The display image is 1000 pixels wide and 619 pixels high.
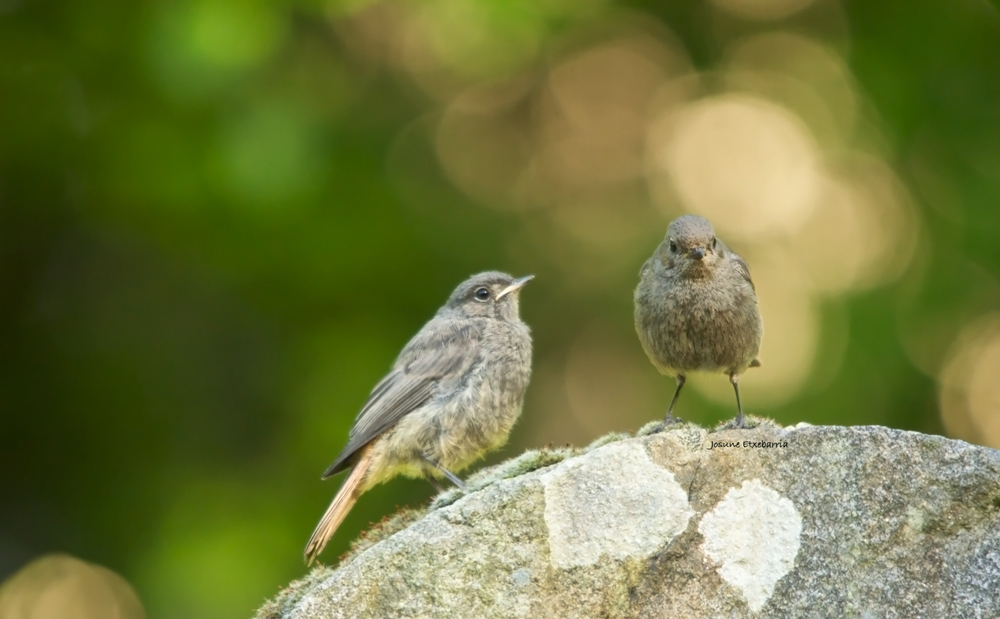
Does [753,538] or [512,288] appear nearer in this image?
[753,538]

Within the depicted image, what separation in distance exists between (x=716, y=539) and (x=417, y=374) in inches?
114

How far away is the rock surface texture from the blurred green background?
386cm

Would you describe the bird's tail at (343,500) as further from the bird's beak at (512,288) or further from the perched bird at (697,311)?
the perched bird at (697,311)

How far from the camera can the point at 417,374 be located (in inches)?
233

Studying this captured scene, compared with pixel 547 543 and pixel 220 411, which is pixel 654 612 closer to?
pixel 547 543

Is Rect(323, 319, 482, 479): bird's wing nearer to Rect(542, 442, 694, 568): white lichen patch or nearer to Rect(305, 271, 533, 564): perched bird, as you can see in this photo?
Rect(305, 271, 533, 564): perched bird

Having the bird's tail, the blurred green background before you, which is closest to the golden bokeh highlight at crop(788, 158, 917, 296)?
the blurred green background

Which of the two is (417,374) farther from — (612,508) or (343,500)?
(612,508)

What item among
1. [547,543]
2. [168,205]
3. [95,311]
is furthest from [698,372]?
[95,311]

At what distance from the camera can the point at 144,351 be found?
339 inches

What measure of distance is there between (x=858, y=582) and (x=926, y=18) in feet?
21.2

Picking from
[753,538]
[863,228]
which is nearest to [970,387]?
[863,228]

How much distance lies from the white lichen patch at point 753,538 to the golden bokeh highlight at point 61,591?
634 cm

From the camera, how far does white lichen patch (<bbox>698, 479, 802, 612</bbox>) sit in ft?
10.5
